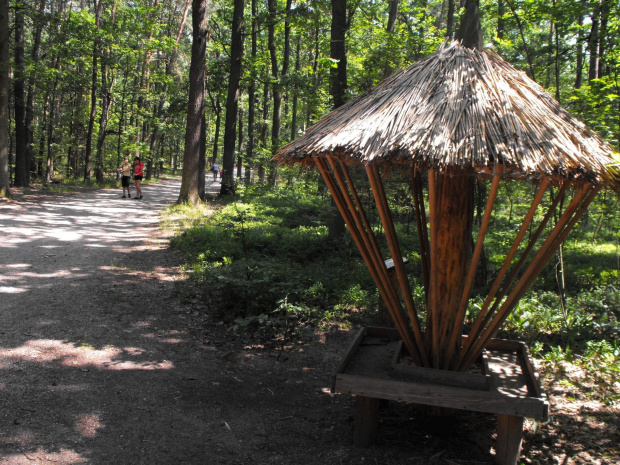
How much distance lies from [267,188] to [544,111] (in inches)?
601

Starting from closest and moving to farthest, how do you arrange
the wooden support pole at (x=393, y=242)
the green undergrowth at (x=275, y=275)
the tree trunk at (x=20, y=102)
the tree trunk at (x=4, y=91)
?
1. the wooden support pole at (x=393, y=242)
2. the green undergrowth at (x=275, y=275)
3. the tree trunk at (x=4, y=91)
4. the tree trunk at (x=20, y=102)

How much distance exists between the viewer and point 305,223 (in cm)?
1325

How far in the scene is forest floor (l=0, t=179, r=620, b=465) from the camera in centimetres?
368

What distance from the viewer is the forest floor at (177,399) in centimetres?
368

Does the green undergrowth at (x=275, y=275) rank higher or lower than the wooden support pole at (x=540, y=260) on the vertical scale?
lower

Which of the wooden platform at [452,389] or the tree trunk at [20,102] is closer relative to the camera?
the wooden platform at [452,389]

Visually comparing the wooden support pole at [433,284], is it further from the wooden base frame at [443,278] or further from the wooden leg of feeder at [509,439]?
the wooden leg of feeder at [509,439]

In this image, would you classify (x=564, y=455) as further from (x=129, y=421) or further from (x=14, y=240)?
(x=14, y=240)

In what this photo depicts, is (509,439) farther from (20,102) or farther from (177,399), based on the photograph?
(20,102)

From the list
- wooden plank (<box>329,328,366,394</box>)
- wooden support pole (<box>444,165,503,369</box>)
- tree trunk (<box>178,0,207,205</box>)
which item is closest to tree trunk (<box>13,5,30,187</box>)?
tree trunk (<box>178,0,207,205</box>)

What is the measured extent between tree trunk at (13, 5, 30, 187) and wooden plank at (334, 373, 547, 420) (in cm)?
1781

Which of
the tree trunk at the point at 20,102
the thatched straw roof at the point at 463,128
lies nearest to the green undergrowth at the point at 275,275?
the thatched straw roof at the point at 463,128

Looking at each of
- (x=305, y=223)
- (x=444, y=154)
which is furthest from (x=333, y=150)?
(x=305, y=223)

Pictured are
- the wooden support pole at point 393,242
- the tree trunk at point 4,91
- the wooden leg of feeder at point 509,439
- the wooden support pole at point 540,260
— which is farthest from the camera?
the tree trunk at point 4,91
